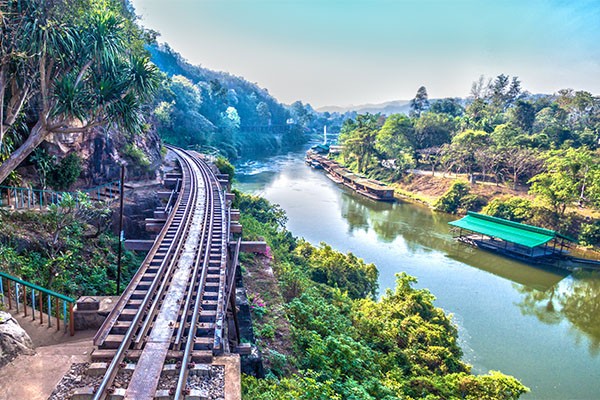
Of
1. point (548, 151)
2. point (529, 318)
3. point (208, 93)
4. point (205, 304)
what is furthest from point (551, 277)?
point (208, 93)

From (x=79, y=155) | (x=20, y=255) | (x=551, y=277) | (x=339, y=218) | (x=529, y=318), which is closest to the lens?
(x=20, y=255)

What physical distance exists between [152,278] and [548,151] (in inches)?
1814

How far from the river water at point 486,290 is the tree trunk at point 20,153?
17.7 metres

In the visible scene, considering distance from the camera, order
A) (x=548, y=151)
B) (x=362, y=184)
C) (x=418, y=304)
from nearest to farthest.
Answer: (x=418, y=304)
(x=548, y=151)
(x=362, y=184)

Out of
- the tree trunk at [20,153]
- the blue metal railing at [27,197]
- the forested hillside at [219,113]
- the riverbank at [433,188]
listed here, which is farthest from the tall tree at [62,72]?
the riverbank at [433,188]

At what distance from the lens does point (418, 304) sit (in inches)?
649

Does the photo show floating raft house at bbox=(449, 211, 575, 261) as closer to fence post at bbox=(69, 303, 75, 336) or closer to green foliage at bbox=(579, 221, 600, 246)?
green foliage at bbox=(579, 221, 600, 246)

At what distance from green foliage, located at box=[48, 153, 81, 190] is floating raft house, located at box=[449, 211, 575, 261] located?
2727cm

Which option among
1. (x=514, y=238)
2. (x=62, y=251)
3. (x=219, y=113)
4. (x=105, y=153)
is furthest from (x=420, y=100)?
(x=62, y=251)

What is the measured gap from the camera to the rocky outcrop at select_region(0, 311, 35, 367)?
262 inches

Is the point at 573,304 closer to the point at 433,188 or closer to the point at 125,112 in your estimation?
the point at 125,112

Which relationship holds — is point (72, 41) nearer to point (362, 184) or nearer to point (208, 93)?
point (362, 184)

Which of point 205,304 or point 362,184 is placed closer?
point 205,304

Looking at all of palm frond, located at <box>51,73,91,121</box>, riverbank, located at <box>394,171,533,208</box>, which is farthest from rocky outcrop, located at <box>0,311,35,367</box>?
riverbank, located at <box>394,171,533,208</box>
